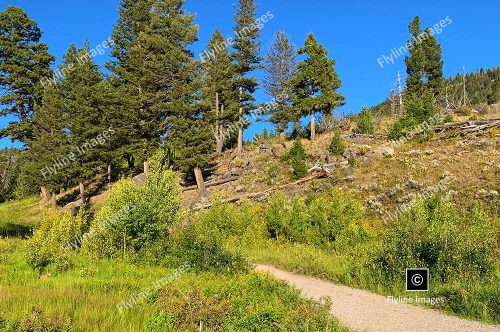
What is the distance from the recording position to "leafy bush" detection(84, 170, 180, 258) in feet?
52.3

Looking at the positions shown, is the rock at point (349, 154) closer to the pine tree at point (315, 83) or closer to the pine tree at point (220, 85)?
the pine tree at point (315, 83)

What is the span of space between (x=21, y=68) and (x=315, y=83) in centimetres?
3330

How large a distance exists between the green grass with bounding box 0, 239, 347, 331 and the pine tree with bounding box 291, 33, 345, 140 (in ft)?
98.5

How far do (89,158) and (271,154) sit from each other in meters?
18.6

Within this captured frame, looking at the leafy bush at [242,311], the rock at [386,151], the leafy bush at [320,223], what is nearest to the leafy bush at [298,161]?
the rock at [386,151]

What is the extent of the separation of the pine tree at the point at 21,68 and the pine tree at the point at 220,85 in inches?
765

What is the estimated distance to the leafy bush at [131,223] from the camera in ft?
52.3

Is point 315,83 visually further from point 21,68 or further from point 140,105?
point 21,68

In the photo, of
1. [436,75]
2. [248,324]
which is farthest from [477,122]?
[248,324]

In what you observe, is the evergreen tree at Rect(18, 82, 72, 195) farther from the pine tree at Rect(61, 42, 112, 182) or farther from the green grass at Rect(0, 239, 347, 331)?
the green grass at Rect(0, 239, 347, 331)

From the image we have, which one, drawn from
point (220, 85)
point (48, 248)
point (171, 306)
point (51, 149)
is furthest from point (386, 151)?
point (51, 149)

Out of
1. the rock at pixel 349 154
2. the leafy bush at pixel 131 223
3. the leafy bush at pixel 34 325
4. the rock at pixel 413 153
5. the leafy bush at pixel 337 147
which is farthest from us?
the leafy bush at pixel 337 147

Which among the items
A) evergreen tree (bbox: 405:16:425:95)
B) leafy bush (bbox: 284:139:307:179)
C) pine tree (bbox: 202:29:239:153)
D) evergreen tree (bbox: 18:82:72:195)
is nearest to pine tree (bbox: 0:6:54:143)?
evergreen tree (bbox: 18:82:72:195)

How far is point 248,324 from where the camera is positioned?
7.32 meters
